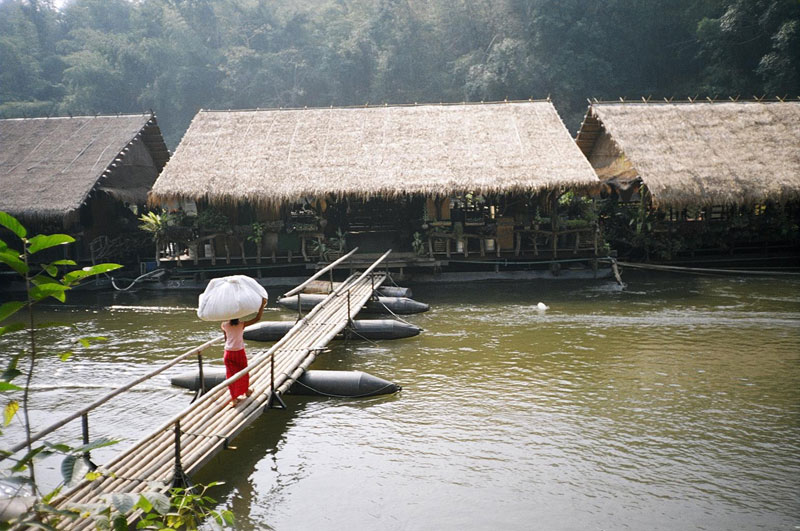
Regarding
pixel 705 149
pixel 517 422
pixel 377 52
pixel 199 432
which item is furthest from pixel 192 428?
pixel 377 52

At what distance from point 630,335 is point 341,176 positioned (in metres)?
8.10

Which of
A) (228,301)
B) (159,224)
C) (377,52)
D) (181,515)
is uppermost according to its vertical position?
(377,52)

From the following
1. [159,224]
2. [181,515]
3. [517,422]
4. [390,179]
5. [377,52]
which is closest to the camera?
[181,515]

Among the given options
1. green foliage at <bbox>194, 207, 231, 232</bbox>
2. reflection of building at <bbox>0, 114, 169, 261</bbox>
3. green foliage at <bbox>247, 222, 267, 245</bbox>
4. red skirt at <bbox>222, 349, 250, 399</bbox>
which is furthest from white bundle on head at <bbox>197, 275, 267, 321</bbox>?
reflection of building at <bbox>0, 114, 169, 261</bbox>

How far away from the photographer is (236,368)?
711 centimetres

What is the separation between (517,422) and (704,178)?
1145 centimetres

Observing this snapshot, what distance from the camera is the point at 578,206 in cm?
1781

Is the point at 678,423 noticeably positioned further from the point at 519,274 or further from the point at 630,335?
the point at 519,274

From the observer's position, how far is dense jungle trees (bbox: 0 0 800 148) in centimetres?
2986

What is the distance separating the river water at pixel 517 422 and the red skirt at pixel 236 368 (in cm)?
63

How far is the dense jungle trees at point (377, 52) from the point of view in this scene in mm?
29859

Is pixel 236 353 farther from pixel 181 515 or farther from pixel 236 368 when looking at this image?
pixel 181 515

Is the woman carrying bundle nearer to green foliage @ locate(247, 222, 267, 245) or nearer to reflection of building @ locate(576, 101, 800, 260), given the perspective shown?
green foliage @ locate(247, 222, 267, 245)

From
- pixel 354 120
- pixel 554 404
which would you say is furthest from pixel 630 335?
pixel 354 120
